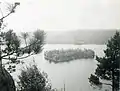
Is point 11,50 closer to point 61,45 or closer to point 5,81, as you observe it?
point 5,81

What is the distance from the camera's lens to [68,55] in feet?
6.29

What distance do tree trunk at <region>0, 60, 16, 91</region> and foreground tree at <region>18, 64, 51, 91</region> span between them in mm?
84

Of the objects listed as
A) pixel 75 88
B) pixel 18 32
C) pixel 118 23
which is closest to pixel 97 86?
pixel 75 88

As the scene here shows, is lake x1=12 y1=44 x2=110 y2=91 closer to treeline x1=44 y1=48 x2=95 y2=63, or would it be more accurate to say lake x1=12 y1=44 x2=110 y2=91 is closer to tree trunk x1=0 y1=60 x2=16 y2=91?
treeline x1=44 y1=48 x2=95 y2=63

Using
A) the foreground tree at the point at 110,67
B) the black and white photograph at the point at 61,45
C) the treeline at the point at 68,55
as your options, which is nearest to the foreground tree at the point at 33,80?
the black and white photograph at the point at 61,45

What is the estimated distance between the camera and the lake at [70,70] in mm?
1836

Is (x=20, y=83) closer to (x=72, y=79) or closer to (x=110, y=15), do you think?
(x=72, y=79)

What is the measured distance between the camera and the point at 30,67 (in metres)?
1.80

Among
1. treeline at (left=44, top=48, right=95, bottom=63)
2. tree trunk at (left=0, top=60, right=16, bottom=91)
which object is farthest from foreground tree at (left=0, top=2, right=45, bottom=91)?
treeline at (left=44, top=48, right=95, bottom=63)

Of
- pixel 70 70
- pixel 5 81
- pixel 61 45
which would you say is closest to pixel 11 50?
pixel 5 81

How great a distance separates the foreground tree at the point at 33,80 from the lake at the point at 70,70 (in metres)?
0.04

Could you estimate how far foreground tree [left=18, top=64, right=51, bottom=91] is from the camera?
177 centimetres

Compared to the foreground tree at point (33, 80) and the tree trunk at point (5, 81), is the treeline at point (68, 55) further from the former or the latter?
the tree trunk at point (5, 81)

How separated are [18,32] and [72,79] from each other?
59 cm
